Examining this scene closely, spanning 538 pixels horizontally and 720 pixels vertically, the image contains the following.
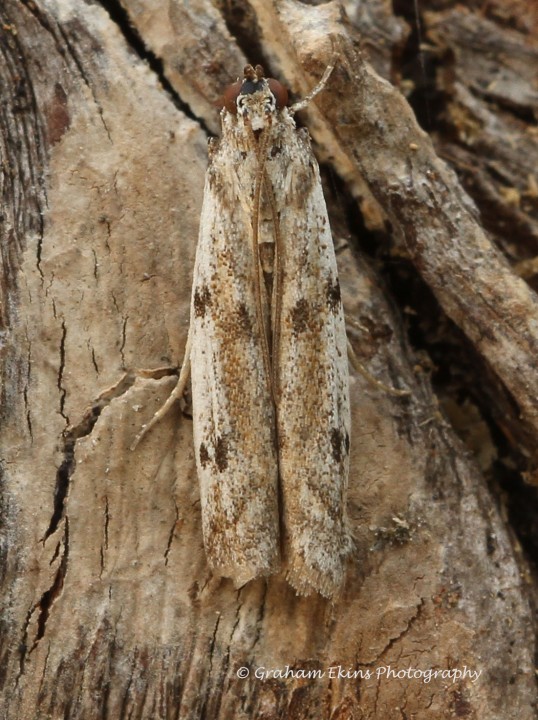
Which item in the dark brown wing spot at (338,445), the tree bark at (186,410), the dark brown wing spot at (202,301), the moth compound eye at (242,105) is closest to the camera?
the tree bark at (186,410)

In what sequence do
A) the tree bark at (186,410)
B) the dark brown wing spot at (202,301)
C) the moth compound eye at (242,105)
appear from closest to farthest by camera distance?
the tree bark at (186,410)
the dark brown wing spot at (202,301)
the moth compound eye at (242,105)

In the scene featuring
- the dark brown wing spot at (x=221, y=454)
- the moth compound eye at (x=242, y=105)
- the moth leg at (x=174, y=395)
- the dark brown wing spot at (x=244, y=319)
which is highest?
the moth compound eye at (x=242, y=105)

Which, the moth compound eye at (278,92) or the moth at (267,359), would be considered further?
the moth compound eye at (278,92)

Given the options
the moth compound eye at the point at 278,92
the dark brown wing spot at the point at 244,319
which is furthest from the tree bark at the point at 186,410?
the dark brown wing spot at the point at 244,319

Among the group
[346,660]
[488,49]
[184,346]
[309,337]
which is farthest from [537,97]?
[346,660]

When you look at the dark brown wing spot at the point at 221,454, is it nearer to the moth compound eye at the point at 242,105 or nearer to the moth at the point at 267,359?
the moth at the point at 267,359

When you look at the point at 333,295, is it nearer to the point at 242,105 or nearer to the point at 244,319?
the point at 244,319

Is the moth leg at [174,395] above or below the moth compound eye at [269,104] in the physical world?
below

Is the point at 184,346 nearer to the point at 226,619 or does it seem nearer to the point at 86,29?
the point at 226,619
